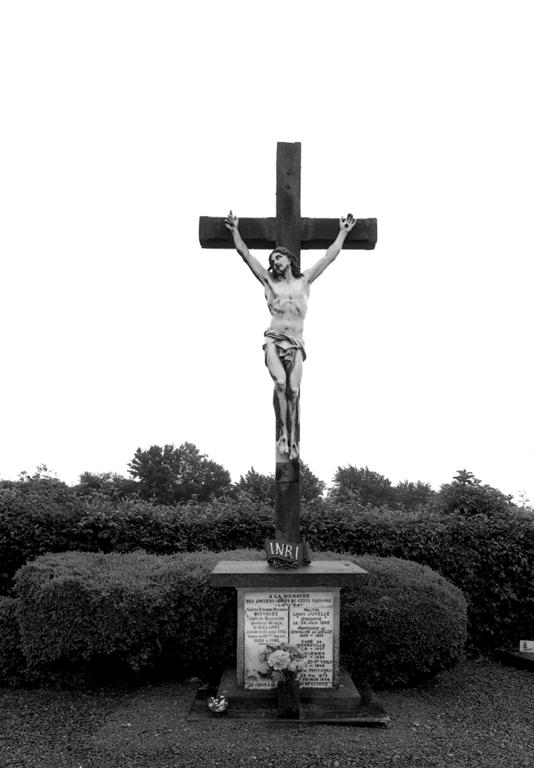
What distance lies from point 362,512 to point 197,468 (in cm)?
3446

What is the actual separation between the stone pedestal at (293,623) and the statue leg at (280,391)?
3.96ft

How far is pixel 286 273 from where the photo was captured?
659 centimetres

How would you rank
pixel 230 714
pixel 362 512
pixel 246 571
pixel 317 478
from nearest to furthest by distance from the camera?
1. pixel 230 714
2. pixel 246 571
3. pixel 362 512
4. pixel 317 478

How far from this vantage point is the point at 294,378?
250 inches

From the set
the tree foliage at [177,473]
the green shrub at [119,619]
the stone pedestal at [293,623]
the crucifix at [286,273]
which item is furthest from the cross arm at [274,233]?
the tree foliage at [177,473]

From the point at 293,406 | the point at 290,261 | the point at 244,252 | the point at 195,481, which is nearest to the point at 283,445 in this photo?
the point at 293,406

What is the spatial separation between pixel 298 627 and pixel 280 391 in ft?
7.40

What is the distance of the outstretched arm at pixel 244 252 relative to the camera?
6.72 m

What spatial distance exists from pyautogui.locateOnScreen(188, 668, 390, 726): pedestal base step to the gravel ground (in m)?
0.10

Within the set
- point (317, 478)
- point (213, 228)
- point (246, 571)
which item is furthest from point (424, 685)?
point (317, 478)

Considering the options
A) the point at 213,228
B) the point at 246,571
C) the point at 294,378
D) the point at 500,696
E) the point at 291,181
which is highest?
the point at 291,181

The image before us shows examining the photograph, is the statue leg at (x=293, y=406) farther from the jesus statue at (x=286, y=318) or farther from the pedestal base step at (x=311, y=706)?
the pedestal base step at (x=311, y=706)

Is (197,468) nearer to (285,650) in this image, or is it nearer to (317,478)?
(317,478)

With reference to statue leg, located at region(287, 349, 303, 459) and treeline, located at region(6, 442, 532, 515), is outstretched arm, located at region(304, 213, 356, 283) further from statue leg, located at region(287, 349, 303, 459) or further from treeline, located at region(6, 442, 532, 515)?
treeline, located at region(6, 442, 532, 515)
